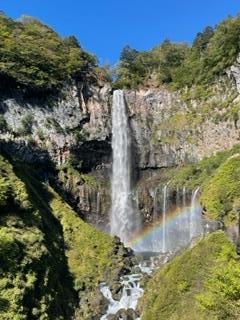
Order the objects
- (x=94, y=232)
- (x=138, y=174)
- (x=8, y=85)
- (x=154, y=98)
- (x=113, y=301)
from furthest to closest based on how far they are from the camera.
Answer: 1. (x=154, y=98)
2. (x=138, y=174)
3. (x=8, y=85)
4. (x=94, y=232)
5. (x=113, y=301)

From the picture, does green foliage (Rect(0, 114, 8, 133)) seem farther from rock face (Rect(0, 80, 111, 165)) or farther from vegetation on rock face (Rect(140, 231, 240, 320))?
vegetation on rock face (Rect(140, 231, 240, 320))

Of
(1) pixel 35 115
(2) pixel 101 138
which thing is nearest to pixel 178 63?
(2) pixel 101 138

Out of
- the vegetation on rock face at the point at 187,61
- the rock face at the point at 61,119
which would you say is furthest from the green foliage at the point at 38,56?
the vegetation on rock face at the point at 187,61

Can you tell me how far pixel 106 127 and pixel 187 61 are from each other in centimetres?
1471

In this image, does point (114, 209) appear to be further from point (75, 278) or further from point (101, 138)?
point (75, 278)

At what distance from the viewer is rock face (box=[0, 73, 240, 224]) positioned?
1869 inches

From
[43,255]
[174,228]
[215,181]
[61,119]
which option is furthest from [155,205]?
[43,255]

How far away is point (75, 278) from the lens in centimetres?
3428

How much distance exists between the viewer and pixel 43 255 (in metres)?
31.7

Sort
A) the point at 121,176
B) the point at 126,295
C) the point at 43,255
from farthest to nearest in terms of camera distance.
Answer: the point at 121,176, the point at 126,295, the point at 43,255

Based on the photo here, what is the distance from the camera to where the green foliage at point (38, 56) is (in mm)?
47125

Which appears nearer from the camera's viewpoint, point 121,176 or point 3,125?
point 3,125

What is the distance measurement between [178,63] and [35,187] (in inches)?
1102

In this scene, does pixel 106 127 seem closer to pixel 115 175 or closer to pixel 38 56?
pixel 115 175
